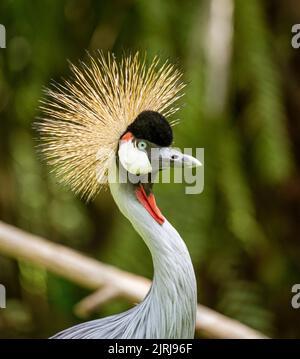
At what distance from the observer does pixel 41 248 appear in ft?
5.07

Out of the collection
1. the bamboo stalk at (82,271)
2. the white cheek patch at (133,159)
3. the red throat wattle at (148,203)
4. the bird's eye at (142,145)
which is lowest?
the bamboo stalk at (82,271)

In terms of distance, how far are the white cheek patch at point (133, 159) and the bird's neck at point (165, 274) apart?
0.13 ft

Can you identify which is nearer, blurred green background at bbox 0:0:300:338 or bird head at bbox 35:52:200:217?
bird head at bbox 35:52:200:217

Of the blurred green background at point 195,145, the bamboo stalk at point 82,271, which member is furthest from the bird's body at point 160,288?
the blurred green background at point 195,145

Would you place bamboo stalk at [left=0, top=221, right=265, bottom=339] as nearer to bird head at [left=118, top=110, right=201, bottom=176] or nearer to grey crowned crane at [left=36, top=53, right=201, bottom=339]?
grey crowned crane at [left=36, top=53, right=201, bottom=339]

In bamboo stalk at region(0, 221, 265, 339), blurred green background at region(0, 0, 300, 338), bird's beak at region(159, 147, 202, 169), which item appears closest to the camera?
bird's beak at region(159, 147, 202, 169)

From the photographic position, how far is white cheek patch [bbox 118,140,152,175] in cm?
117

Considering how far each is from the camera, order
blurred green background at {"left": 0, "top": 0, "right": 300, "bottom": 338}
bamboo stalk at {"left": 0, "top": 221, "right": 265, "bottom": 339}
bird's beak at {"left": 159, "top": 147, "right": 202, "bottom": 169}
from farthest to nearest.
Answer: blurred green background at {"left": 0, "top": 0, "right": 300, "bottom": 338} → bamboo stalk at {"left": 0, "top": 221, "right": 265, "bottom": 339} → bird's beak at {"left": 159, "top": 147, "right": 202, "bottom": 169}

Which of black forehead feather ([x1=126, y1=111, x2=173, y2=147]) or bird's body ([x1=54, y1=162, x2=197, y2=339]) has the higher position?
black forehead feather ([x1=126, y1=111, x2=173, y2=147])

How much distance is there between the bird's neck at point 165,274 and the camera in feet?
3.96

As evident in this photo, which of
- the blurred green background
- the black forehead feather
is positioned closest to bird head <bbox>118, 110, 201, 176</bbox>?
the black forehead feather

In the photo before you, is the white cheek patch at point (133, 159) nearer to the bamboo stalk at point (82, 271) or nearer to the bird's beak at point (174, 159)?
the bird's beak at point (174, 159)

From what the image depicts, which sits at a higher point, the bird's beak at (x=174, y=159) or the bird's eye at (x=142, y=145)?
the bird's eye at (x=142, y=145)

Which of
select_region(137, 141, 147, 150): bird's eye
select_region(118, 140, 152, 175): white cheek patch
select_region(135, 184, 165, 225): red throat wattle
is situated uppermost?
select_region(137, 141, 147, 150): bird's eye
